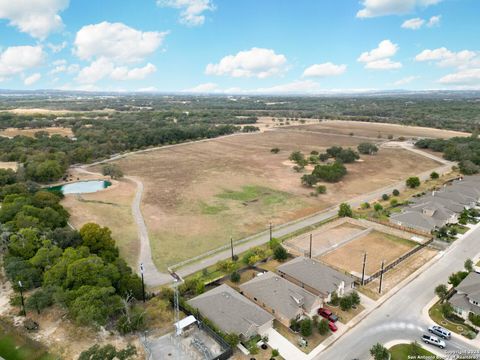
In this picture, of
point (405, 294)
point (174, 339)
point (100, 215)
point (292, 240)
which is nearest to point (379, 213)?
point (292, 240)

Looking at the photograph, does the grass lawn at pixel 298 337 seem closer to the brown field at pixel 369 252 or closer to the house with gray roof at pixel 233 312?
the house with gray roof at pixel 233 312

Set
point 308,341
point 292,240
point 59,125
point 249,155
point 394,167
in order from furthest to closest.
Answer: point 59,125, point 249,155, point 394,167, point 292,240, point 308,341

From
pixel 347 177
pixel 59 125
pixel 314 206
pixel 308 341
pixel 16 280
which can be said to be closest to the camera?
pixel 308 341

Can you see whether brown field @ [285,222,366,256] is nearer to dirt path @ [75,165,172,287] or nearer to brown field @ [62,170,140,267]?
dirt path @ [75,165,172,287]

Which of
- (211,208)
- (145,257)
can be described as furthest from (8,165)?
(145,257)

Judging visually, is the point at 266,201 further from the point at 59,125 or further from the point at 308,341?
the point at 59,125

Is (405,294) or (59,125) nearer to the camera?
(405,294)
